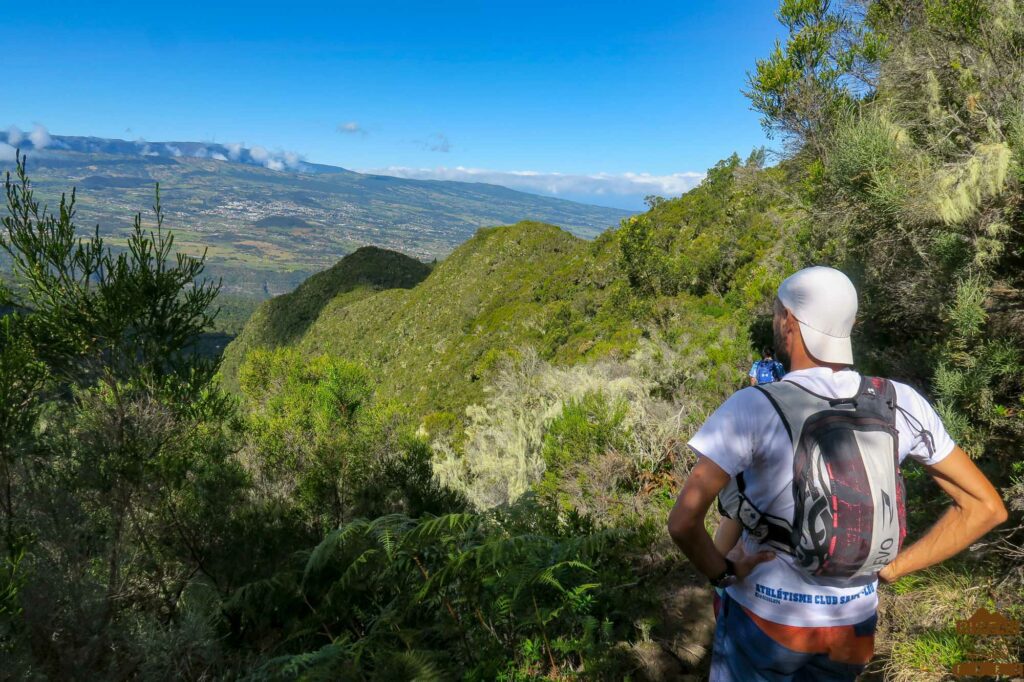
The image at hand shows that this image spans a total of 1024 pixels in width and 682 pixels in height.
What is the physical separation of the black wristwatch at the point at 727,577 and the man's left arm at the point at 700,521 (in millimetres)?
12

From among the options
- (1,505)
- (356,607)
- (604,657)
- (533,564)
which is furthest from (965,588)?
(1,505)

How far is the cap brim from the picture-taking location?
140 cm

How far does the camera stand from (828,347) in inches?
55.5

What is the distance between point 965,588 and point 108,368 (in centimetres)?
881

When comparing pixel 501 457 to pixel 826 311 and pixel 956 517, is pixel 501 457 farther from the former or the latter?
pixel 826 311

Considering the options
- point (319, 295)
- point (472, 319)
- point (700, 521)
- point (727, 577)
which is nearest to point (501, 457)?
point (727, 577)

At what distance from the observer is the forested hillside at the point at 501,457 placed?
10.9 ft

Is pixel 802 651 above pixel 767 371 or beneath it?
beneath

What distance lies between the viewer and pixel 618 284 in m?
25.5

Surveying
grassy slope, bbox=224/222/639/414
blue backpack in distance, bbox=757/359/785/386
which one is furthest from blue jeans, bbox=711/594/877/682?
grassy slope, bbox=224/222/639/414

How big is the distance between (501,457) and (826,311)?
351 inches

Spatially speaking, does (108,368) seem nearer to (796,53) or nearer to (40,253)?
(40,253)

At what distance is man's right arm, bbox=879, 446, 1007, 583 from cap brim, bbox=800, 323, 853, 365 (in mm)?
495

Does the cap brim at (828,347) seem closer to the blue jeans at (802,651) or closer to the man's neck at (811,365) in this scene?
the man's neck at (811,365)
